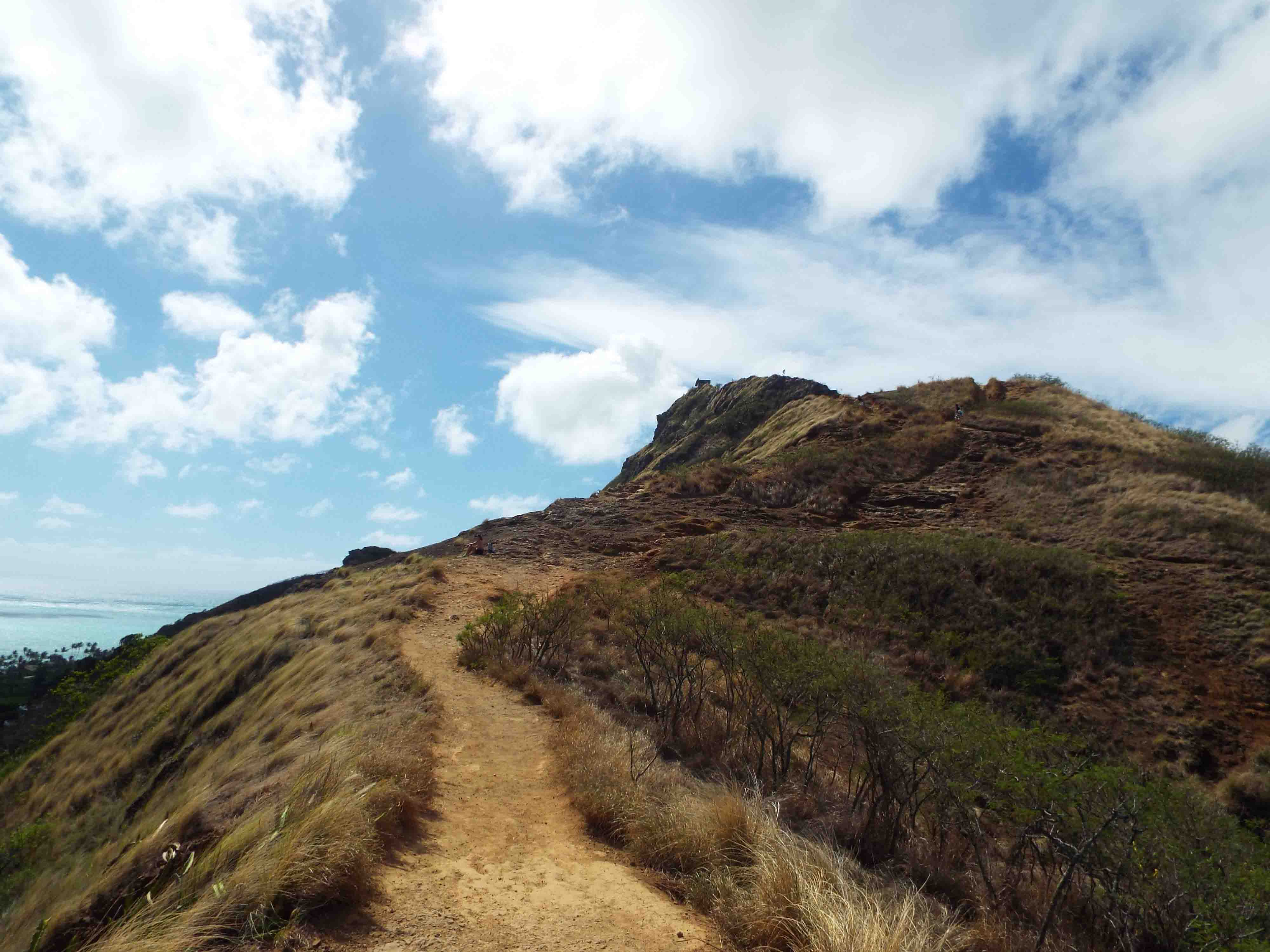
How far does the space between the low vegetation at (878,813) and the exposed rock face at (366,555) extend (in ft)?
94.5

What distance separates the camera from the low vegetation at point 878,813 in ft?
16.5

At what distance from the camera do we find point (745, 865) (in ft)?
18.0

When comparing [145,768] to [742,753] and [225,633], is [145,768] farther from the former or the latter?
[742,753]

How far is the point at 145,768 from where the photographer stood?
56.9 ft

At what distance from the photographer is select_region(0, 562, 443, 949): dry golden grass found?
14.6 feet

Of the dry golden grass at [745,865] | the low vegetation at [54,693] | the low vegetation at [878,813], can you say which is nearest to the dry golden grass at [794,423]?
the low vegetation at [878,813]

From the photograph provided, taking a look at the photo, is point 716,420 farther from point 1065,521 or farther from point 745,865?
point 745,865

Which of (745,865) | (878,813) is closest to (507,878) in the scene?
(745,865)

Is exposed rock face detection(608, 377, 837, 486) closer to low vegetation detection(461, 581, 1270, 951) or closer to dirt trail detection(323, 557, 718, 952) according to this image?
low vegetation detection(461, 581, 1270, 951)

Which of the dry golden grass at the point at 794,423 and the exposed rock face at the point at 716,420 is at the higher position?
the exposed rock face at the point at 716,420

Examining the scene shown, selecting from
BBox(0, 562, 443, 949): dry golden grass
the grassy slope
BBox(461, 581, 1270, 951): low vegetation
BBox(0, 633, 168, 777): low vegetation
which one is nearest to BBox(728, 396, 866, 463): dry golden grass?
the grassy slope

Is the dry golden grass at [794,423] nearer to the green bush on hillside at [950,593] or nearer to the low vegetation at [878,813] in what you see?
the green bush on hillside at [950,593]

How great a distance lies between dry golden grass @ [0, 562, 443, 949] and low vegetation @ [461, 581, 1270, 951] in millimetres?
2362

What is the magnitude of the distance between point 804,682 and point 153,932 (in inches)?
272
